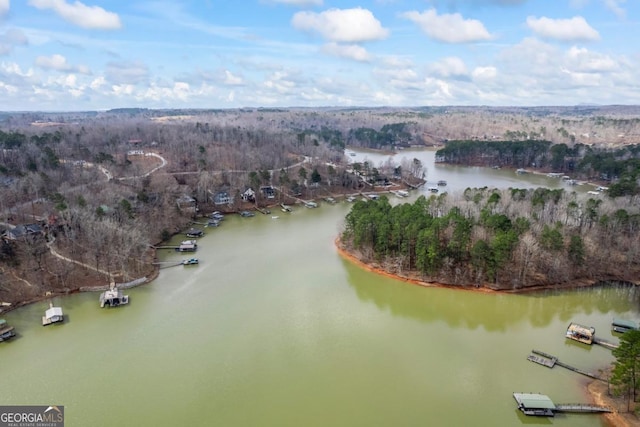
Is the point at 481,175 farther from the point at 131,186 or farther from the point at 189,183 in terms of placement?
the point at 131,186

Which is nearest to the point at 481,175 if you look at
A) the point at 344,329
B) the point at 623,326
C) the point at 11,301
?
the point at 623,326

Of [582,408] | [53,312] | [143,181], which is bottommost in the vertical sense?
[582,408]

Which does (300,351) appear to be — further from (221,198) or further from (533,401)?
(221,198)

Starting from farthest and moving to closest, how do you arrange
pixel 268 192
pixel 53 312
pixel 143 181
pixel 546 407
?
pixel 268 192 < pixel 143 181 < pixel 53 312 < pixel 546 407

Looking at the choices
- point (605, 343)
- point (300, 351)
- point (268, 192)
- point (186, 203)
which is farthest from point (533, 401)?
point (268, 192)

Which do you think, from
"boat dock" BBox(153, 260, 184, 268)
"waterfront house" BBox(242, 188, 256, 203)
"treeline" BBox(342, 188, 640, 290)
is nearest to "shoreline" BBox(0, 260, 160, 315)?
"boat dock" BBox(153, 260, 184, 268)

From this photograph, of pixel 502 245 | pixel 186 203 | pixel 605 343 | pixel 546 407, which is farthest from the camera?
pixel 186 203

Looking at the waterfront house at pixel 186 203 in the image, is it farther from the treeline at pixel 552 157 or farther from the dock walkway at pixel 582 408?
the treeline at pixel 552 157
